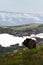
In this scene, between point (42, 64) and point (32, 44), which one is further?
point (32, 44)

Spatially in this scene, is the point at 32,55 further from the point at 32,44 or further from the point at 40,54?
the point at 32,44

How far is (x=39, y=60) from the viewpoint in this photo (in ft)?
115

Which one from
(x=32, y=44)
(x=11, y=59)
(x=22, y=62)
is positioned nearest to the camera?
(x=22, y=62)

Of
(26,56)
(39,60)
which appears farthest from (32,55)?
Answer: (39,60)

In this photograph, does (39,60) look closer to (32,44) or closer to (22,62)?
(22,62)

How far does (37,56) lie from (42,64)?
4.29 meters

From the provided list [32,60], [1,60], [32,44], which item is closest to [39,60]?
[32,60]

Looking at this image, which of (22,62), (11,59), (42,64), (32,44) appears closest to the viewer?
(42,64)

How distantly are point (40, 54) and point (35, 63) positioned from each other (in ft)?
14.6

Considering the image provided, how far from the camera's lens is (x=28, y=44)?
54.8 m

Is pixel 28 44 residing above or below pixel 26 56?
above

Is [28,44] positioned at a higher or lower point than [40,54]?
higher

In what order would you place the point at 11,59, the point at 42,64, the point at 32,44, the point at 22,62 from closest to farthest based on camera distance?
the point at 42,64 → the point at 22,62 → the point at 11,59 → the point at 32,44

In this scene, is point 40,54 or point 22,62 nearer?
point 22,62
